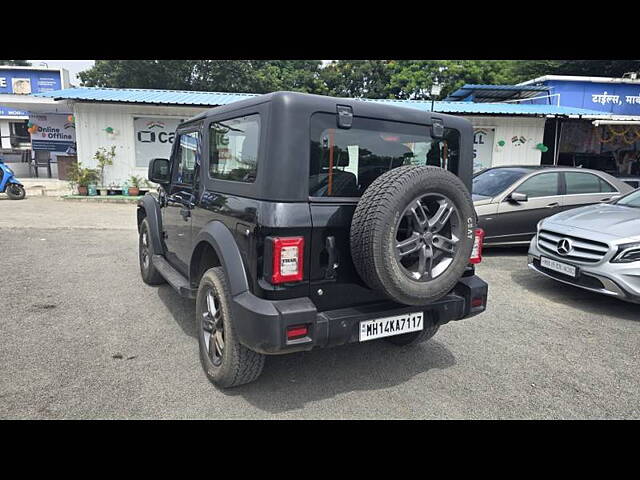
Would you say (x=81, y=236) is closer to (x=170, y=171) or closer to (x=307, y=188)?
(x=170, y=171)

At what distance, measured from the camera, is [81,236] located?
8.41m

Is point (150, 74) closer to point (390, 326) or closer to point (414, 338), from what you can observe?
point (414, 338)

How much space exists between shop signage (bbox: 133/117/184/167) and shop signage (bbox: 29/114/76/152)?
34.7 ft

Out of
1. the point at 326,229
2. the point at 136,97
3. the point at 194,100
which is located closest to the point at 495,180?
the point at 326,229

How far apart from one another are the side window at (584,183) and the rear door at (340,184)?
5647 mm

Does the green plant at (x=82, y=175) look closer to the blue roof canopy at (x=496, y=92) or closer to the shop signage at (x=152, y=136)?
the shop signage at (x=152, y=136)

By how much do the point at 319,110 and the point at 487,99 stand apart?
1693cm

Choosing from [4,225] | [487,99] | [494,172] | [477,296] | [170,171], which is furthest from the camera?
[487,99]

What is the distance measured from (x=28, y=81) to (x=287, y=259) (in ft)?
95.2

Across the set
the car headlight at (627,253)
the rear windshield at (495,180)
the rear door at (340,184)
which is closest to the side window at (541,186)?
the rear windshield at (495,180)

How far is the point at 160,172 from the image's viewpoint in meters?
4.59

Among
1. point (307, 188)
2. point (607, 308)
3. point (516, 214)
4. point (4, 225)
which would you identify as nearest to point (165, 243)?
point (307, 188)

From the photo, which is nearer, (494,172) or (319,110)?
(319,110)

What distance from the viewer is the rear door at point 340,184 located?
2725mm
